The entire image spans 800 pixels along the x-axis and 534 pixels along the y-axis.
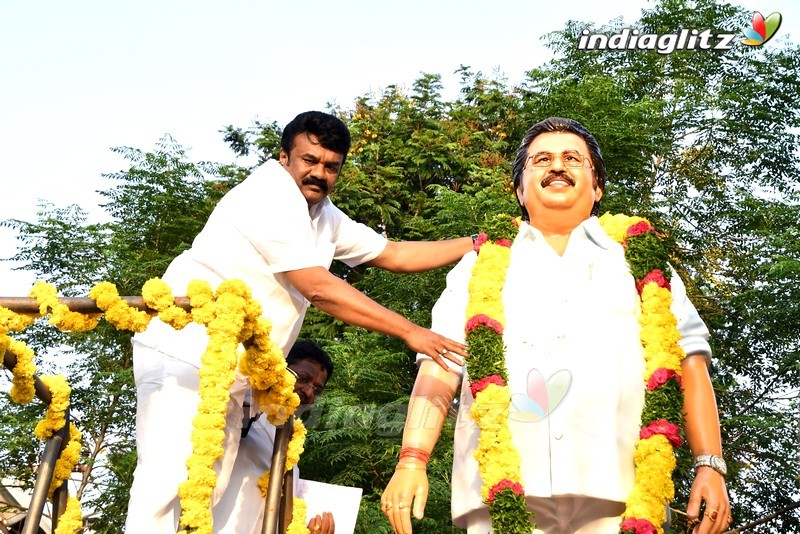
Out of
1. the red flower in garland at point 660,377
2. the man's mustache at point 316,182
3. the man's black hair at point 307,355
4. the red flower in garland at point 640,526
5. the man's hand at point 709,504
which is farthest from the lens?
the man's black hair at point 307,355

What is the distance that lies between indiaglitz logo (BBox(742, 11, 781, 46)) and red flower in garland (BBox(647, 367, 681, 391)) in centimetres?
867

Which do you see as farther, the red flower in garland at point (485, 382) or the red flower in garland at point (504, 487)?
the red flower in garland at point (485, 382)

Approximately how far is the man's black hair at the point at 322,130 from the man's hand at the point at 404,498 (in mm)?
1566

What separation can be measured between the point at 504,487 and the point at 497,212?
6.63m

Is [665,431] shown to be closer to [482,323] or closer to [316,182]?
[482,323]

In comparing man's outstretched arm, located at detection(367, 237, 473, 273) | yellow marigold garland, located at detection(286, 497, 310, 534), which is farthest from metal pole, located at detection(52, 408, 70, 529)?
man's outstretched arm, located at detection(367, 237, 473, 273)

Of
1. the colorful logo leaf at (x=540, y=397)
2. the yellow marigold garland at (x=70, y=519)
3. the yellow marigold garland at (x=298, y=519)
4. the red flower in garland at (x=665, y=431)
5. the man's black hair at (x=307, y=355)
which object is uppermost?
the man's black hair at (x=307, y=355)

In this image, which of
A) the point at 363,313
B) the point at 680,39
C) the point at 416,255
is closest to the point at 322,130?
the point at 416,255

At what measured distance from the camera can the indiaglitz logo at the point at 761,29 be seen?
1067 cm

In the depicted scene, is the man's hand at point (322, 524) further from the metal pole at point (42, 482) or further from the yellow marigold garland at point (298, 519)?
the metal pole at point (42, 482)

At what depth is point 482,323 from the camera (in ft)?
10.8

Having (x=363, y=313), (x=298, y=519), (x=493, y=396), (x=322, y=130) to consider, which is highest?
(x=322, y=130)

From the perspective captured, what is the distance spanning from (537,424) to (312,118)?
1.75 m

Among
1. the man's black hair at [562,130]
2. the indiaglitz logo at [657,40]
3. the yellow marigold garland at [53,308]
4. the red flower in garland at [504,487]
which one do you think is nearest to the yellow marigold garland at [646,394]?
the red flower in garland at [504,487]
